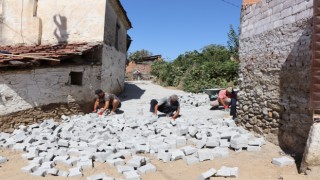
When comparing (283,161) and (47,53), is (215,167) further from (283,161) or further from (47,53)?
(47,53)

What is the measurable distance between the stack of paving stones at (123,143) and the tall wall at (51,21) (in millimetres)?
4457

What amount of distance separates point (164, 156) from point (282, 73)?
2897 millimetres

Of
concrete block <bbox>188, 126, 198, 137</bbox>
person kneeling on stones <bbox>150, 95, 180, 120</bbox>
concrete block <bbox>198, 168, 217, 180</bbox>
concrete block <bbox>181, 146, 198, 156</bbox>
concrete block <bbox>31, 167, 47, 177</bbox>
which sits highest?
person kneeling on stones <bbox>150, 95, 180, 120</bbox>

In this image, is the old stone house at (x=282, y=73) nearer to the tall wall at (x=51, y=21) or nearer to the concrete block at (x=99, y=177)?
the concrete block at (x=99, y=177)

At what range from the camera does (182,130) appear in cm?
703

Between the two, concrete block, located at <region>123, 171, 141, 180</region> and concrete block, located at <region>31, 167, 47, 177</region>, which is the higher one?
concrete block, located at <region>123, 171, 141, 180</region>

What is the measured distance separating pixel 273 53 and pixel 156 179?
362 centimetres

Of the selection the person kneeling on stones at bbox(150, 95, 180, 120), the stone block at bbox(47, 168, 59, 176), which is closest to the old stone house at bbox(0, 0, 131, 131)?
the person kneeling on stones at bbox(150, 95, 180, 120)

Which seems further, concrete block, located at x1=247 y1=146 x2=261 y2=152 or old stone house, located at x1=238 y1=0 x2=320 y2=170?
concrete block, located at x1=247 y1=146 x2=261 y2=152

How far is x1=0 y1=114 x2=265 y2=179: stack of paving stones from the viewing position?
5562mm

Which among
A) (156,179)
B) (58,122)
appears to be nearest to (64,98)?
(58,122)

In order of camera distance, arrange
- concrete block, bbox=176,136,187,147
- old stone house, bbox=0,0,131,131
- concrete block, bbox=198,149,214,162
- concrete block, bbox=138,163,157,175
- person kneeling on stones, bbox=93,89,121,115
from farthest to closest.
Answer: person kneeling on stones, bbox=93,89,121,115, old stone house, bbox=0,0,131,131, concrete block, bbox=176,136,187,147, concrete block, bbox=198,149,214,162, concrete block, bbox=138,163,157,175

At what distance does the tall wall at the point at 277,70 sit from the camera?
559 centimetres

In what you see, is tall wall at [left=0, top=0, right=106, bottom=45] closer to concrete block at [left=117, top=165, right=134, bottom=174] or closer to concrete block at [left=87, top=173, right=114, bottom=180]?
concrete block at [left=117, top=165, right=134, bottom=174]
